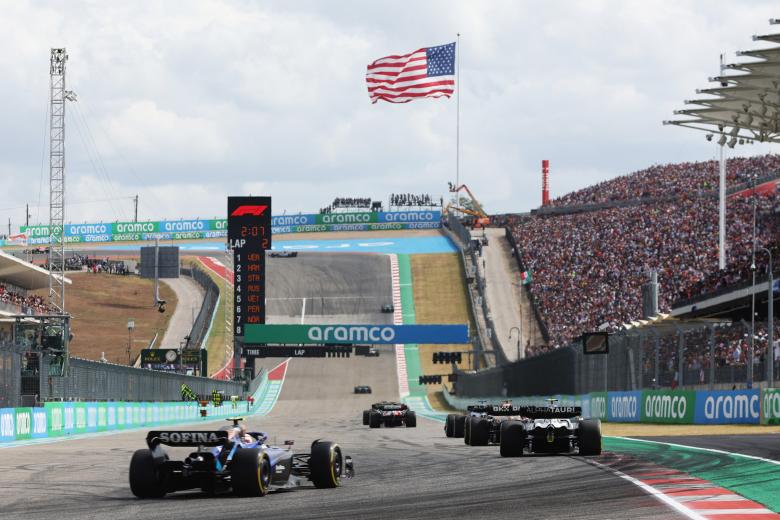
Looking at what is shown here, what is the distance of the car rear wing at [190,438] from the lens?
14320mm

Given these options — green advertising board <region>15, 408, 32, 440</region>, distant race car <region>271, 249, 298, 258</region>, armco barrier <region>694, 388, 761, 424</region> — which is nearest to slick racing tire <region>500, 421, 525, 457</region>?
armco barrier <region>694, 388, 761, 424</region>

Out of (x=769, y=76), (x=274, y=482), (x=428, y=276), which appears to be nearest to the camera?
(x=274, y=482)

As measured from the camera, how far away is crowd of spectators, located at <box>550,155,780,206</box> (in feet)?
370

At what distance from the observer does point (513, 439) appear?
2134cm

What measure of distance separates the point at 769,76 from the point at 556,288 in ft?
200

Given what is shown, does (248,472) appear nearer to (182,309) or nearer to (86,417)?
(86,417)

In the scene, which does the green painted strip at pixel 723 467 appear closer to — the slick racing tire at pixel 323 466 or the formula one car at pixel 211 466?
the slick racing tire at pixel 323 466

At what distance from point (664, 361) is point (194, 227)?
122m

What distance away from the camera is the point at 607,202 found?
12700 cm

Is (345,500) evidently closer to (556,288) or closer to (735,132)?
(735,132)

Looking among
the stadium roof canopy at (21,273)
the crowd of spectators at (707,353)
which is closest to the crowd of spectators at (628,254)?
the crowd of spectators at (707,353)

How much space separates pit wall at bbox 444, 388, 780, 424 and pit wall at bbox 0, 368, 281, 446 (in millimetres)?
12753

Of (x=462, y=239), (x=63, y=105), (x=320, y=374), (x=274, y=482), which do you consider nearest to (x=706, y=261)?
(x=320, y=374)

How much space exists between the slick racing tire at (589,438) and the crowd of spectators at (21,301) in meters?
52.7
